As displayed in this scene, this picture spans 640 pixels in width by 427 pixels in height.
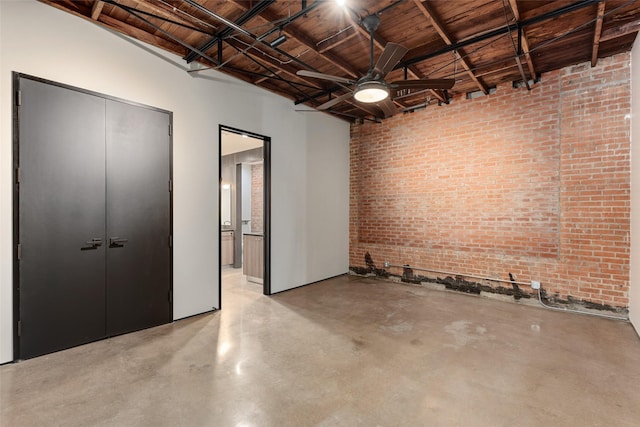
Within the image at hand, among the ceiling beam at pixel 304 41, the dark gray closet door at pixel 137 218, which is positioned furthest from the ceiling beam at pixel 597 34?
the dark gray closet door at pixel 137 218

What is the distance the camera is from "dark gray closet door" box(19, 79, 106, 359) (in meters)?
2.74

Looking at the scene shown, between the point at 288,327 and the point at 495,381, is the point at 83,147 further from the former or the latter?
the point at 495,381

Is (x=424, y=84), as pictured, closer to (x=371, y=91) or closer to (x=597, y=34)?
(x=371, y=91)

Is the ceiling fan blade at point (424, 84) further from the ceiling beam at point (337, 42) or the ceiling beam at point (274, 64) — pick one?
the ceiling beam at point (274, 64)

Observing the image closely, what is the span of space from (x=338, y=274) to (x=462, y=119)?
3931 mm

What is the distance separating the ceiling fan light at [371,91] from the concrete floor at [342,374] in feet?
8.88

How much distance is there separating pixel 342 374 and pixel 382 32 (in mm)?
3727

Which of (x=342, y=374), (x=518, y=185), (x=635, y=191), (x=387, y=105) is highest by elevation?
(x=387, y=105)

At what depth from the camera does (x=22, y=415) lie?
2018 millimetres

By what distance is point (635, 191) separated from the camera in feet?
11.7

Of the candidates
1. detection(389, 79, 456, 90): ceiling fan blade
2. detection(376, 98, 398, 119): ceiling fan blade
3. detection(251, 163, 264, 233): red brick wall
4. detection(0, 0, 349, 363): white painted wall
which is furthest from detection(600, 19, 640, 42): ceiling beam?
detection(251, 163, 264, 233): red brick wall

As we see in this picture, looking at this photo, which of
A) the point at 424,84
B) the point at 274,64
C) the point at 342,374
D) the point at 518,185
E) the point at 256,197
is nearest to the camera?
the point at 342,374

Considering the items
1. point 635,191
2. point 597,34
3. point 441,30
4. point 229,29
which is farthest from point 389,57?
point 635,191

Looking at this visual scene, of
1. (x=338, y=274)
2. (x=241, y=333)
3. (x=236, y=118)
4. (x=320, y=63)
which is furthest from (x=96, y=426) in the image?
(x=338, y=274)
